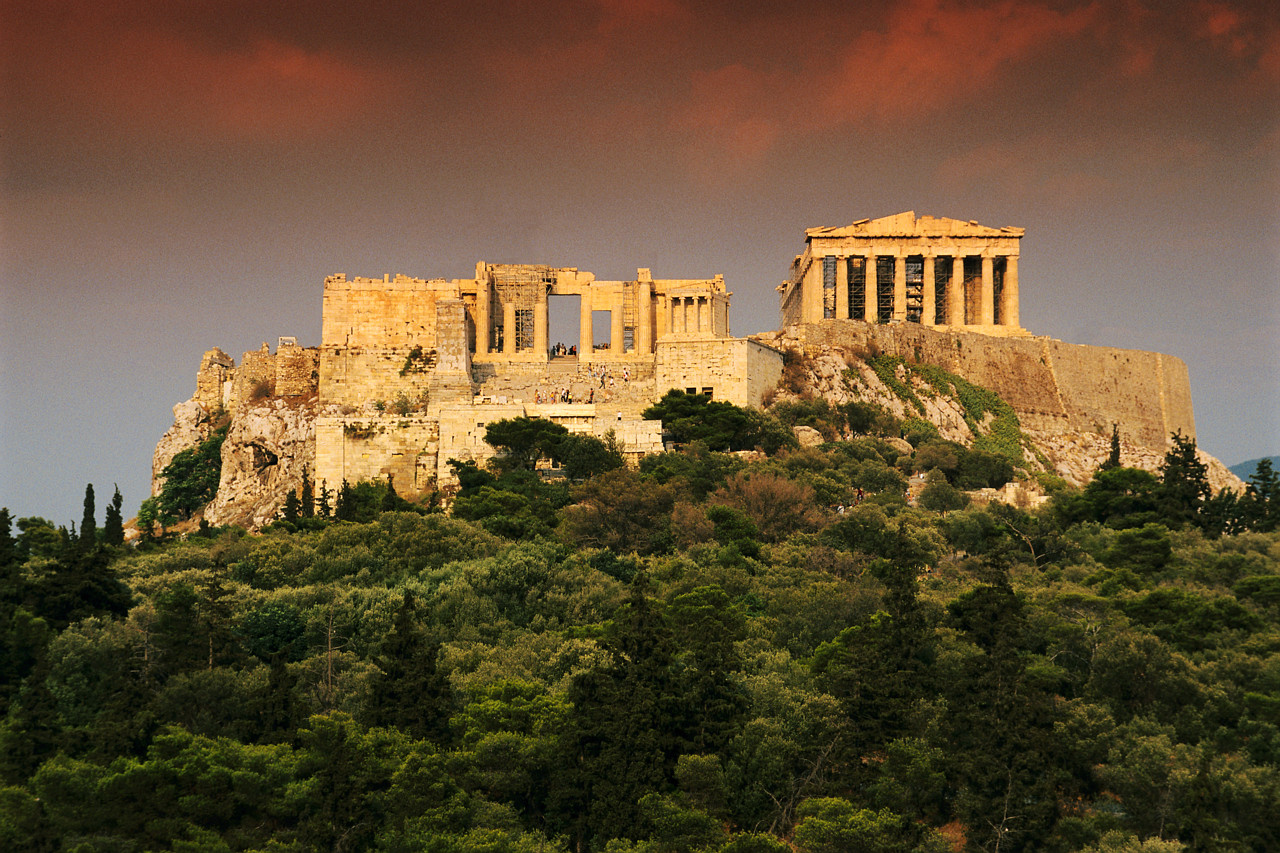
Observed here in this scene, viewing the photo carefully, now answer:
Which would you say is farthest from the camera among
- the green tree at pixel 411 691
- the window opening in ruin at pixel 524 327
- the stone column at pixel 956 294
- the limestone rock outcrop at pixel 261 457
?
the stone column at pixel 956 294

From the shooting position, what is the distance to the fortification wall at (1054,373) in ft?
192

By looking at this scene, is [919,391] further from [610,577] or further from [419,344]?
[610,577]

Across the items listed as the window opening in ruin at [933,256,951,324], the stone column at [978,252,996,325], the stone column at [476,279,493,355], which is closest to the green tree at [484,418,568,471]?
the stone column at [476,279,493,355]

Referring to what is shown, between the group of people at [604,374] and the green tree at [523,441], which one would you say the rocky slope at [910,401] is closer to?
the group of people at [604,374]

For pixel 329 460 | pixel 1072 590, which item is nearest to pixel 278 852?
pixel 1072 590

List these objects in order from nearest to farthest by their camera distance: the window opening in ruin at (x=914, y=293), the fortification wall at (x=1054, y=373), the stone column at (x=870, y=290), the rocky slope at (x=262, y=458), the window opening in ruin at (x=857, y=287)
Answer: the rocky slope at (x=262, y=458) < the fortification wall at (x=1054, y=373) < the stone column at (x=870, y=290) < the window opening in ruin at (x=857, y=287) < the window opening in ruin at (x=914, y=293)

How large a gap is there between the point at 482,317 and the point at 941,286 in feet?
69.3

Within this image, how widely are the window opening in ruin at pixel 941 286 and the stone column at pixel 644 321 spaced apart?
47.6 ft

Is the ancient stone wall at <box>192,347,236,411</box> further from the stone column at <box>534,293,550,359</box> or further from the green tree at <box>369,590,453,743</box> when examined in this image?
the green tree at <box>369,590,453,743</box>

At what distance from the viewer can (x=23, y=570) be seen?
34.7m

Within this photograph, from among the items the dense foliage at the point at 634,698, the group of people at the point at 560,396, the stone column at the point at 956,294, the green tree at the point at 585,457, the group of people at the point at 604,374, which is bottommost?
the dense foliage at the point at 634,698

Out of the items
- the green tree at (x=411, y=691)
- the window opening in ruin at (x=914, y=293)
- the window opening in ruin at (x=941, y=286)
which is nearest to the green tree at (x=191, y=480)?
the green tree at (x=411, y=691)

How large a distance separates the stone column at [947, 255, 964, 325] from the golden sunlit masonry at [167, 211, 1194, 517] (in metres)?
0.09

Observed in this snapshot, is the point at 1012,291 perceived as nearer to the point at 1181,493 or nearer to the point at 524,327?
the point at 524,327
